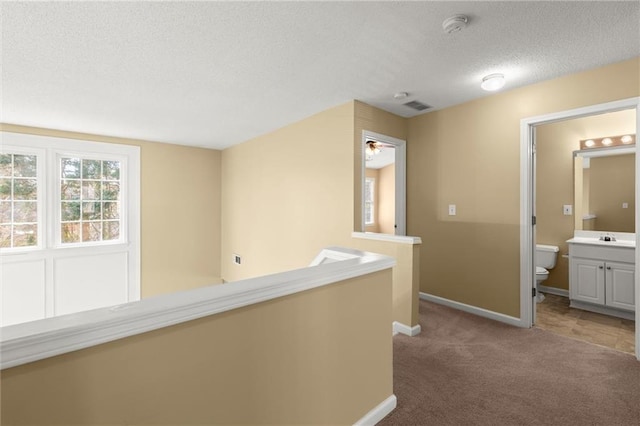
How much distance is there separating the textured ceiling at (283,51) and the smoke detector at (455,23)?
5 cm

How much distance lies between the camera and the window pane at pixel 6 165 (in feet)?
13.0

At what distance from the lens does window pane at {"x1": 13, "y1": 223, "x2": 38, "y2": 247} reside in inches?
159

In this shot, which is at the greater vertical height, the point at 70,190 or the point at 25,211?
the point at 70,190

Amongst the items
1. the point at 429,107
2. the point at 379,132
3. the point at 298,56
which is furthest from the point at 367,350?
the point at 429,107

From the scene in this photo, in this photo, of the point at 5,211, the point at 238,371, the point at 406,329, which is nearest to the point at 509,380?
the point at 406,329

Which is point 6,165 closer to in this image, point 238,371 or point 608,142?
point 238,371

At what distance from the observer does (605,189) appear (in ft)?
12.4

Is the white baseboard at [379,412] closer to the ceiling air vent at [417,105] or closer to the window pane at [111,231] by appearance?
the ceiling air vent at [417,105]

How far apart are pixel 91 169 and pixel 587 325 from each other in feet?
21.6

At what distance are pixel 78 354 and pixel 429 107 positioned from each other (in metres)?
3.65

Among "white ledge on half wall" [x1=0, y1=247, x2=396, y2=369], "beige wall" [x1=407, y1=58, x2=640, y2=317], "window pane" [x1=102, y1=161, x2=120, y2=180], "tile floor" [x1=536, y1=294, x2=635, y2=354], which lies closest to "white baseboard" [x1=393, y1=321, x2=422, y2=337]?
"beige wall" [x1=407, y1=58, x2=640, y2=317]

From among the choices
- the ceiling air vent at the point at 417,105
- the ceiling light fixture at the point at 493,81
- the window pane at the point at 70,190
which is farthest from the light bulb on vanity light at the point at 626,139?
the window pane at the point at 70,190

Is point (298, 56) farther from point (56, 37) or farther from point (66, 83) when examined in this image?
point (66, 83)

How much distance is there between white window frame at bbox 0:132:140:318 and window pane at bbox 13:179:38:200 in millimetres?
66
